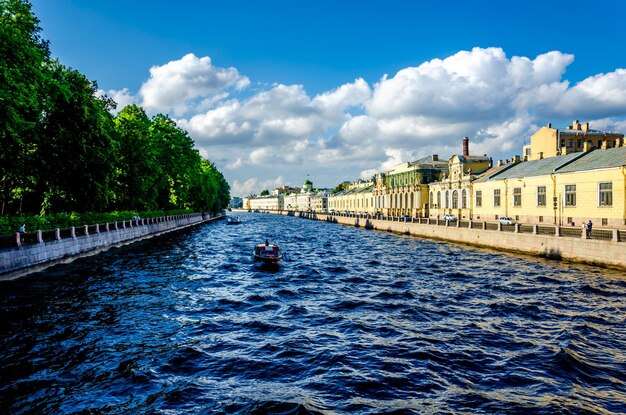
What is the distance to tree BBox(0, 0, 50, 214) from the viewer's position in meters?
24.1

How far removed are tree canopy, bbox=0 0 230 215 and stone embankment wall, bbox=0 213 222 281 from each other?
362 centimetres

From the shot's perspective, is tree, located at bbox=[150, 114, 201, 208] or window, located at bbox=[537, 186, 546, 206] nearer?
window, located at bbox=[537, 186, 546, 206]

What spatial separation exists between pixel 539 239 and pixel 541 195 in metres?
17.4

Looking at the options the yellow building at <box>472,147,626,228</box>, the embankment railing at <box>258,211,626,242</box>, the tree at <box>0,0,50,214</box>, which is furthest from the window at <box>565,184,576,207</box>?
the tree at <box>0,0,50,214</box>

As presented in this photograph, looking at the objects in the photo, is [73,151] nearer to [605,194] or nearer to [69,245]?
[69,245]

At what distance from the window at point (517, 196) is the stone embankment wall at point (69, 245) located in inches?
1849

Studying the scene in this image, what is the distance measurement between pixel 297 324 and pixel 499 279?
14716mm

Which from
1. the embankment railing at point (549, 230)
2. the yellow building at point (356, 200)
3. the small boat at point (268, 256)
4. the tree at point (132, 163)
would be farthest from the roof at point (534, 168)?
the yellow building at point (356, 200)

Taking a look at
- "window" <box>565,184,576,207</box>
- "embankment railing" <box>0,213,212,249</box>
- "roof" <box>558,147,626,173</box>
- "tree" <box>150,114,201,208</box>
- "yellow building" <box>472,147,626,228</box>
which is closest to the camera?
"embankment railing" <box>0,213,212,249</box>

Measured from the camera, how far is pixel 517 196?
175ft

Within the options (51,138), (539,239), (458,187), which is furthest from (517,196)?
(51,138)

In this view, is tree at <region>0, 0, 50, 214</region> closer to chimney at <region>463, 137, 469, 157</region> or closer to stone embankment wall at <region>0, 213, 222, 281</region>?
stone embankment wall at <region>0, 213, 222, 281</region>

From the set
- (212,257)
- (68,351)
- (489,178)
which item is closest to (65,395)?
(68,351)

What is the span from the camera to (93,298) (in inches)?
754
